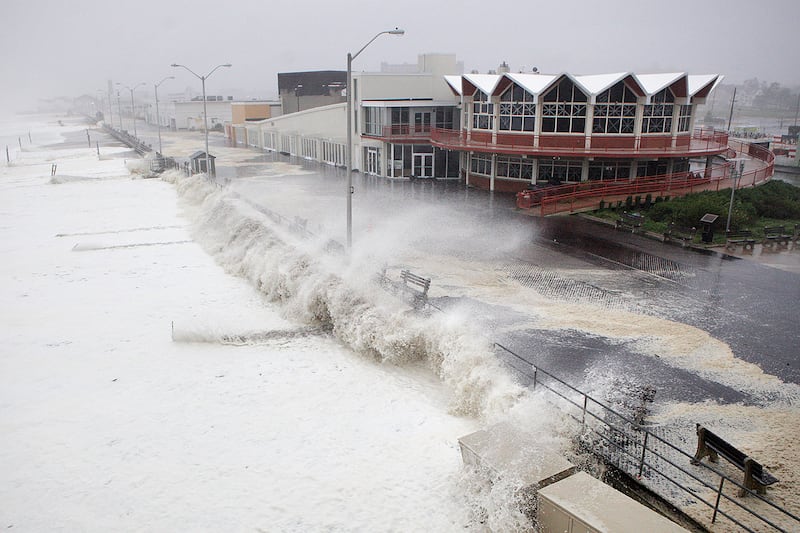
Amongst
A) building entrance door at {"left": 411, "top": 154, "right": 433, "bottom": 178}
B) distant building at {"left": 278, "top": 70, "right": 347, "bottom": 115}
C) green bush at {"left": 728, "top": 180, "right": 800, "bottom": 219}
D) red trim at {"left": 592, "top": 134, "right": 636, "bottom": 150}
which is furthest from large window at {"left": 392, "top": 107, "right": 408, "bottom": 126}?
distant building at {"left": 278, "top": 70, "right": 347, "bottom": 115}

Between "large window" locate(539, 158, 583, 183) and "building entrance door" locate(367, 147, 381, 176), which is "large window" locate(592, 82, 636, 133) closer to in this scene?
"large window" locate(539, 158, 583, 183)

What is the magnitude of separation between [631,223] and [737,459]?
17.9 metres

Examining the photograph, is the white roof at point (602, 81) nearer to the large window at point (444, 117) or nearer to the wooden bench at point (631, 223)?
the large window at point (444, 117)

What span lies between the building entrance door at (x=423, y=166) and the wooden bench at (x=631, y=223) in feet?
54.5

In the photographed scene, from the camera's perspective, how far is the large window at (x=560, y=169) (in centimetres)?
3225

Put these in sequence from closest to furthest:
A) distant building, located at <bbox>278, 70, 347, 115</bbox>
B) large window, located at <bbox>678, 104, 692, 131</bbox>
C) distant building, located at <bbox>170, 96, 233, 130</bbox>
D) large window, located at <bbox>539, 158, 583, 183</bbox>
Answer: large window, located at <bbox>539, 158, 583, 183</bbox>, large window, located at <bbox>678, 104, 692, 131</bbox>, distant building, located at <bbox>278, 70, 347, 115</bbox>, distant building, located at <bbox>170, 96, 233, 130</bbox>

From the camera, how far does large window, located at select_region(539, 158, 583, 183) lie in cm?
3225

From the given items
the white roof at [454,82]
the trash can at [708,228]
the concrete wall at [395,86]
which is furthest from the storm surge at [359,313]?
the concrete wall at [395,86]

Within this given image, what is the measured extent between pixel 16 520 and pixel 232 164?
4358 cm

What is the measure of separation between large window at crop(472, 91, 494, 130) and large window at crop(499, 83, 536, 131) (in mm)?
1066

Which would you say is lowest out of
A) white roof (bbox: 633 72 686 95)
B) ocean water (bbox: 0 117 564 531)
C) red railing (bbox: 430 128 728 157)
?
ocean water (bbox: 0 117 564 531)

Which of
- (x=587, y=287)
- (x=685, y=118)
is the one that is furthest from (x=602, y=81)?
(x=587, y=287)

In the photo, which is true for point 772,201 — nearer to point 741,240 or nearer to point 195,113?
point 741,240

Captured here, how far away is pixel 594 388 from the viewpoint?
11.5 m
